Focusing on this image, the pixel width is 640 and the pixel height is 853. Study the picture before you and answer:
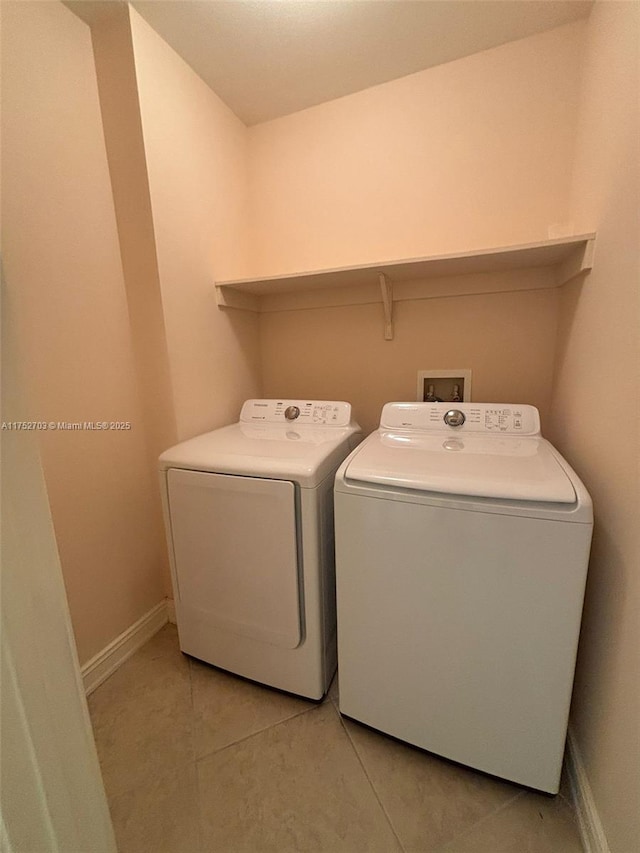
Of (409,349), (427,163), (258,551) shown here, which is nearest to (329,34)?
(427,163)

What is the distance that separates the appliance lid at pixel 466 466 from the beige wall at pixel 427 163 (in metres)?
0.89

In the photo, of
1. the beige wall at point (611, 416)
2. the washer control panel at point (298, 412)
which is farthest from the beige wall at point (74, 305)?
the beige wall at point (611, 416)

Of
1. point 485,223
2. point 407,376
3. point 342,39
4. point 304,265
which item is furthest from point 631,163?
point 304,265

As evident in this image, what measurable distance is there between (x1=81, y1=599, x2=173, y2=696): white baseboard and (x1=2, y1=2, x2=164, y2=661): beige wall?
0.04 m

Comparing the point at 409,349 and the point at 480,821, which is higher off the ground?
the point at 409,349

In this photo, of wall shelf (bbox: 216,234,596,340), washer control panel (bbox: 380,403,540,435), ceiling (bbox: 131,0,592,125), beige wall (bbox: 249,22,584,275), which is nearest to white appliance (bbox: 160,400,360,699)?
washer control panel (bbox: 380,403,540,435)

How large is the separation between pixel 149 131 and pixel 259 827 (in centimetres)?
222

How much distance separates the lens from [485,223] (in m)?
1.49

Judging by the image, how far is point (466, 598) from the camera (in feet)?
3.04

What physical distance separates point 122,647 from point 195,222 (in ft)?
5.97

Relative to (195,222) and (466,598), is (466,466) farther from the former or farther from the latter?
(195,222)

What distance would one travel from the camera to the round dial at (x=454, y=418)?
1.32m

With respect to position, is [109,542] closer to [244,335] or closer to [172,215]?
[244,335]

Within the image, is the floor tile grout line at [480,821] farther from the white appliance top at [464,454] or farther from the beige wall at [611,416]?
the white appliance top at [464,454]
